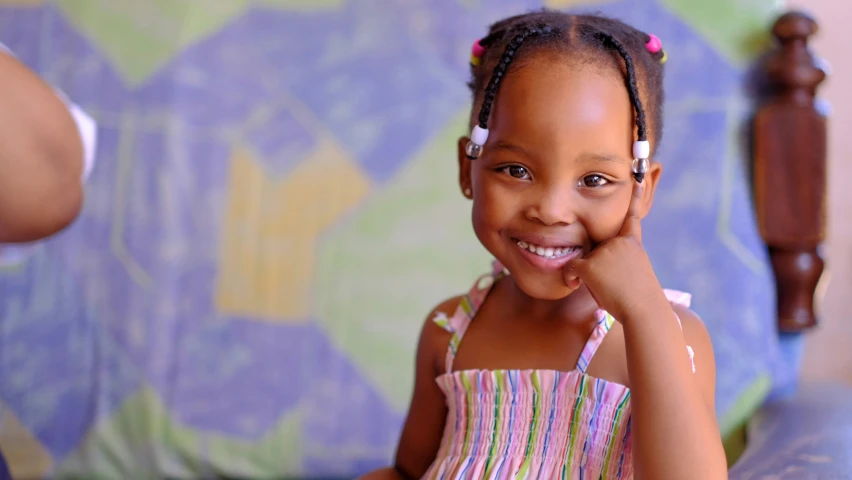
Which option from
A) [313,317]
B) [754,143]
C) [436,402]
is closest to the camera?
[436,402]

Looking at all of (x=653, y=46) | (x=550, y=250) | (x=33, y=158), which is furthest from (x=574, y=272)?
(x=33, y=158)

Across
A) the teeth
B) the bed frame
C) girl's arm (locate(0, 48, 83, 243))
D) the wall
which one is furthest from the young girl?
the wall

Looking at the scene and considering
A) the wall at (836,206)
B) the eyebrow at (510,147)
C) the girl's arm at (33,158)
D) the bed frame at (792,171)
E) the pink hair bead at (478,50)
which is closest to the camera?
the girl's arm at (33,158)

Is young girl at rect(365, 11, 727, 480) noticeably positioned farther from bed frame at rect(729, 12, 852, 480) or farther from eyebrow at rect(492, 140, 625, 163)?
bed frame at rect(729, 12, 852, 480)

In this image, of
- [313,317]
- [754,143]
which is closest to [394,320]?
[313,317]

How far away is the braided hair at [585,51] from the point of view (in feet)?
2.42

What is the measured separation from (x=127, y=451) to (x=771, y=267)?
3.95 ft

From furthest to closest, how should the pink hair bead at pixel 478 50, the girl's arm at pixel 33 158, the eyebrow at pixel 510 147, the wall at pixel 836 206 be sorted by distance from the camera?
1. the wall at pixel 836 206
2. the pink hair bead at pixel 478 50
3. the eyebrow at pixel 510 147
4. the girl's arm at pixel 33 158

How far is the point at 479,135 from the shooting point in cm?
76

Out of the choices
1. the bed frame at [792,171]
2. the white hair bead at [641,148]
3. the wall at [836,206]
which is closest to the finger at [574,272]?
the white hair bead at [641,148]

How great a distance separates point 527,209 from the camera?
0.73 m

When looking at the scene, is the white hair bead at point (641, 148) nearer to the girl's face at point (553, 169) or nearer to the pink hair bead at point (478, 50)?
the girl's face at point (553, 169)

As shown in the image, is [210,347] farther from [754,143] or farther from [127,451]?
[754,143]

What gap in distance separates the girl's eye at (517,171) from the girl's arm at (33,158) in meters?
0.38
